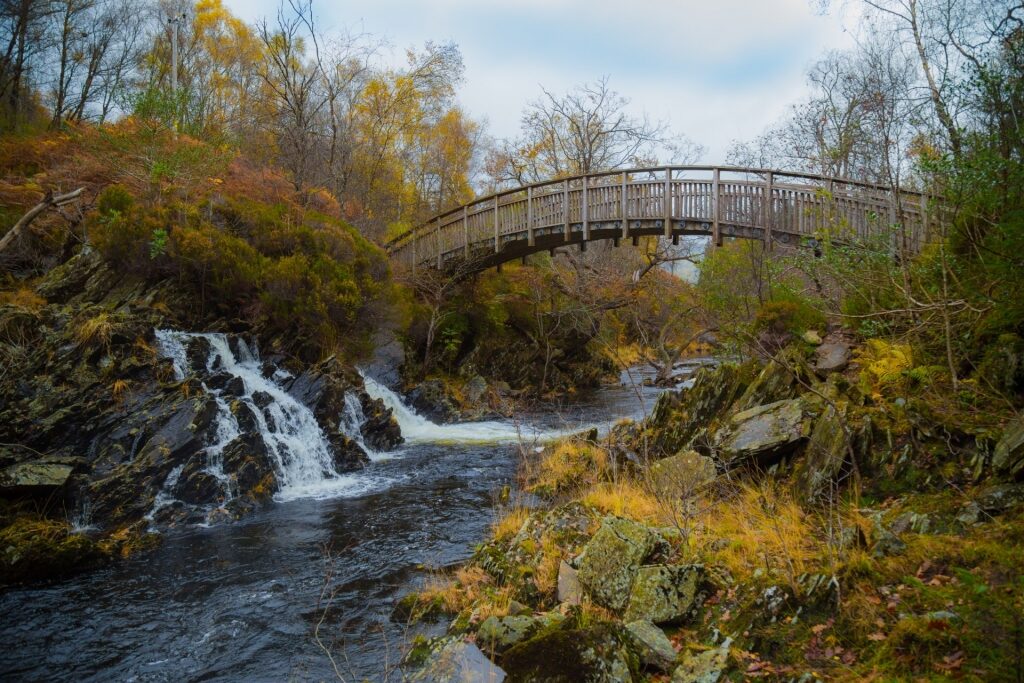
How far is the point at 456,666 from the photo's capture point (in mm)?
5004

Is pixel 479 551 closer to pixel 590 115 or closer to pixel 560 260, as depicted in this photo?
pixel 560 260

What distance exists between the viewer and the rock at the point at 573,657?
427 centimetres

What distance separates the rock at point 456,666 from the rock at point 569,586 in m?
0.93

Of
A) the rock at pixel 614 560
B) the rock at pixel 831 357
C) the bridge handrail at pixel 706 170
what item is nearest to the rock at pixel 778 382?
the rock at pixel 831 357

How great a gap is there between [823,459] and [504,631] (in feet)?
13.6

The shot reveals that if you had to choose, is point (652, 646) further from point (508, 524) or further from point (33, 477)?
point (33, 477)

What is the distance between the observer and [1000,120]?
20.8 ft

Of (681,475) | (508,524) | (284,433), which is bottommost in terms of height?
(508,524)

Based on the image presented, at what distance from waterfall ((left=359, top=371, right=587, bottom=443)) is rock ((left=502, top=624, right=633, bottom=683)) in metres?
9.34

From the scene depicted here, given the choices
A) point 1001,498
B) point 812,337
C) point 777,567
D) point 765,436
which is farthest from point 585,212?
point 777,567

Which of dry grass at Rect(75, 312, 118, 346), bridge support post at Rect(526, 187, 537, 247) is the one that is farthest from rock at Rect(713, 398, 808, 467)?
dry grass at Rect(75, 312, 118, 346)

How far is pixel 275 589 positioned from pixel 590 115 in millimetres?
22059

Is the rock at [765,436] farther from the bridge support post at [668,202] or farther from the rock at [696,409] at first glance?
the bridge support post at [668,202]

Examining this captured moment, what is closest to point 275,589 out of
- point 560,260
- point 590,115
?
point 560,260
